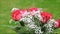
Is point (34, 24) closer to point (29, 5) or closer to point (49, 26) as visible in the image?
point (49, 26)

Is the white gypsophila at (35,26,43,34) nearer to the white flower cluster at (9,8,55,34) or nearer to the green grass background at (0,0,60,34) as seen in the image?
the white flower cluster at (9,8,55,34)

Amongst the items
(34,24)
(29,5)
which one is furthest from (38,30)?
(29,5)

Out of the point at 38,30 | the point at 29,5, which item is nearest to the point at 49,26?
the point at 38,30

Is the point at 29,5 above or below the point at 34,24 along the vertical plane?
above

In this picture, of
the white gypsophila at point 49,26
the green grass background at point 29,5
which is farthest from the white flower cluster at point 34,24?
the green grass background at point 29,5

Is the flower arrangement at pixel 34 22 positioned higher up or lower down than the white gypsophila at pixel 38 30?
higher up

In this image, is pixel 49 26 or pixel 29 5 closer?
pixel 49 26

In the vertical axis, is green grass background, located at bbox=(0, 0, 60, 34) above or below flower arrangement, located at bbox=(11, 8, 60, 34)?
above

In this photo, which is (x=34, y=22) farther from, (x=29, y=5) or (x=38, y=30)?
(x=29, y=5)

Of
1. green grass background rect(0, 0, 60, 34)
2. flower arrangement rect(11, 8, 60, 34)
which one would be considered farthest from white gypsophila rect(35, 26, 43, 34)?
green grass background rect(0, 0, 60, 34)

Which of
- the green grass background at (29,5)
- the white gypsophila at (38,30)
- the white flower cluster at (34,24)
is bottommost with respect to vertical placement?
the white gypsophila at (38,30)

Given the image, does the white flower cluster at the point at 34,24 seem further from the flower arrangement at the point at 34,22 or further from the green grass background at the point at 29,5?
the green grass background at the point at 29,5

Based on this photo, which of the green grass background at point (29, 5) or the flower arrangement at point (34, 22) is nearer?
the flower arrangement at point (34, 22)

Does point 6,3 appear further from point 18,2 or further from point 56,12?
point 56,12
